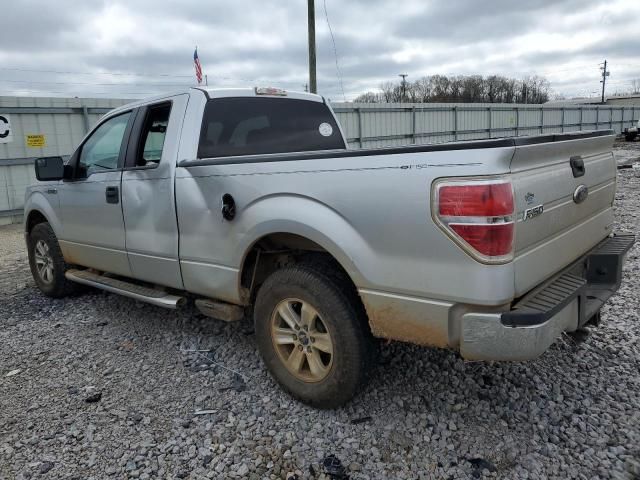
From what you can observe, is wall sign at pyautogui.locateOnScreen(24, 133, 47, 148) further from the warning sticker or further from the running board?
the running board

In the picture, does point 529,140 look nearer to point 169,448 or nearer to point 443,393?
point 443,393

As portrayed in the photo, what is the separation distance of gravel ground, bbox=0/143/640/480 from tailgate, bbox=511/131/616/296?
840 millimetres

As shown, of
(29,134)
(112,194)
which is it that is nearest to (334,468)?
(112,194)

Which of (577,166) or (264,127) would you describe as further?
(264,127)

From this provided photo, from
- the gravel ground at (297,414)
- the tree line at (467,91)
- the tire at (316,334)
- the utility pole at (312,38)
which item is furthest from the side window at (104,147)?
Result: the tree line at (467,91)

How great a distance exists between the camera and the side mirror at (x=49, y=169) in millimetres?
4555

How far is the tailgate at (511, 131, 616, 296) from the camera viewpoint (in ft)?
7.51

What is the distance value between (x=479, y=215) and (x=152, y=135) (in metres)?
2.83

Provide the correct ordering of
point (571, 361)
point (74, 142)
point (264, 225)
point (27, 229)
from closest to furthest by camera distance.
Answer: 1. point (264, 225)
2. point (571, 361)
3. point (27, 229)
4. point (74, 142)

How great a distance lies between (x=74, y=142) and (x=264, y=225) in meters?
10.7

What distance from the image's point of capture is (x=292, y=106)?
175 inches

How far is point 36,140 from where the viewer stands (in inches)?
452

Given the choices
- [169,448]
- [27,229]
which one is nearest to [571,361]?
[169,448]

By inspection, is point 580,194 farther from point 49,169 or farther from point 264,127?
point 49,169
